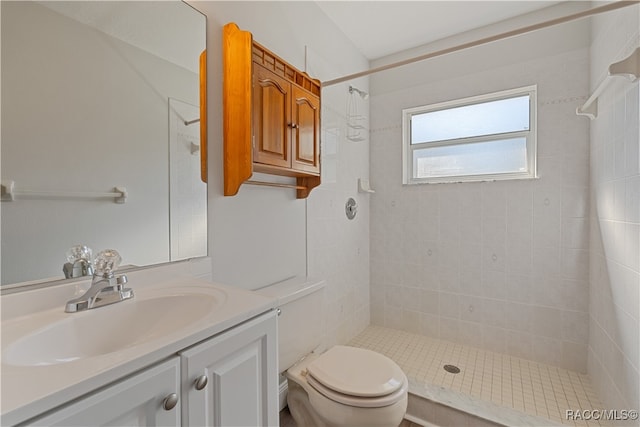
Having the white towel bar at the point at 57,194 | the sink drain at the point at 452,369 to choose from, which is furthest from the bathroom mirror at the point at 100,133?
the sink drain at the point at 452,369

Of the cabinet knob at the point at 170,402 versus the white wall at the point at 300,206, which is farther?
the white wall at the point at 300,206

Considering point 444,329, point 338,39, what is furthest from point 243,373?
point 338,39

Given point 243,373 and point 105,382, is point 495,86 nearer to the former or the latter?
point 243,373

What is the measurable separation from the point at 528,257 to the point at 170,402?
2.44 m

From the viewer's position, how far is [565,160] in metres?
2.08

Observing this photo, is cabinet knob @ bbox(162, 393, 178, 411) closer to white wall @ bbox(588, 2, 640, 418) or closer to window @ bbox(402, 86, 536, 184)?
white wall @ bbox(588, 2, 640, 418)


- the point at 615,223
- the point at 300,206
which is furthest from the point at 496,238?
the point at 300,206

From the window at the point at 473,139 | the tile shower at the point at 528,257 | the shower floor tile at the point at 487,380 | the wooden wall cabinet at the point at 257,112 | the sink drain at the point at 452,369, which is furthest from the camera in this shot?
the window at the point at 473,139

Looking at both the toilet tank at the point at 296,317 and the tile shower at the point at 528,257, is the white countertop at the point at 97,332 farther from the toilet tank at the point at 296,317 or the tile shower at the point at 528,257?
the tile shower at the point at 528,257

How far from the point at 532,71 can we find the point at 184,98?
7.83 feet

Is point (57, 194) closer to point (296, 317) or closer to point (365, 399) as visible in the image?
point (296, 317)

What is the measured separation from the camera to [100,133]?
3.30 feet

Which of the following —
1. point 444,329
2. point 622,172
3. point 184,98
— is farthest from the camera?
point 444,329

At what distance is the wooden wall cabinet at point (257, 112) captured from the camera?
51.6 inches
